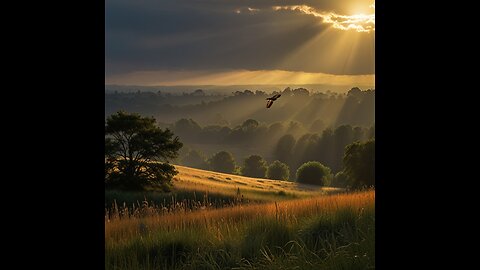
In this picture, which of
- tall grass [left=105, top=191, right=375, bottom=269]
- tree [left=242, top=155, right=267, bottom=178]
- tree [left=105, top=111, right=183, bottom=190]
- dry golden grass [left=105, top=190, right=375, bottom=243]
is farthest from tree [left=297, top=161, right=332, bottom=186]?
tall grass [left=105, top=191, right=375, bottom=269]

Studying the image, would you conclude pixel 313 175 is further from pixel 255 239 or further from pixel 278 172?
pixel 255 239

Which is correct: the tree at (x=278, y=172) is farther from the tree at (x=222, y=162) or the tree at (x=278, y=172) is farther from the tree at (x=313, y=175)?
the tree at (x=313, y=175)

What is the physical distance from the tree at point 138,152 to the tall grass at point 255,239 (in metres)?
18.1

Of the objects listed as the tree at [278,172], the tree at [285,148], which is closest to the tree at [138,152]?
the tree at [278,172]

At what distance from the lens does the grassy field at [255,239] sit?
554 centimetres

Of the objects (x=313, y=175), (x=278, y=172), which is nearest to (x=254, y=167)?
(x=278, y=172)

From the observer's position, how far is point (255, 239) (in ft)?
20.9

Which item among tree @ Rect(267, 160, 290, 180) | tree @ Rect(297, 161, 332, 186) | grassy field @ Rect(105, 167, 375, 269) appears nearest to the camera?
grassy field @ Rect(105, 167, 375, 269)

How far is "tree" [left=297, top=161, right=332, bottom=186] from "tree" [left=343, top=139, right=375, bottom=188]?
16.9 metres

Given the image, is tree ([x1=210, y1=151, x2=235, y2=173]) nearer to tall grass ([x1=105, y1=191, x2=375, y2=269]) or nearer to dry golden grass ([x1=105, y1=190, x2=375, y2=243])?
dry golden grass ([x1=105, y1=190, x2=375, y2=243])

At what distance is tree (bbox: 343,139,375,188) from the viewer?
3203 cm
